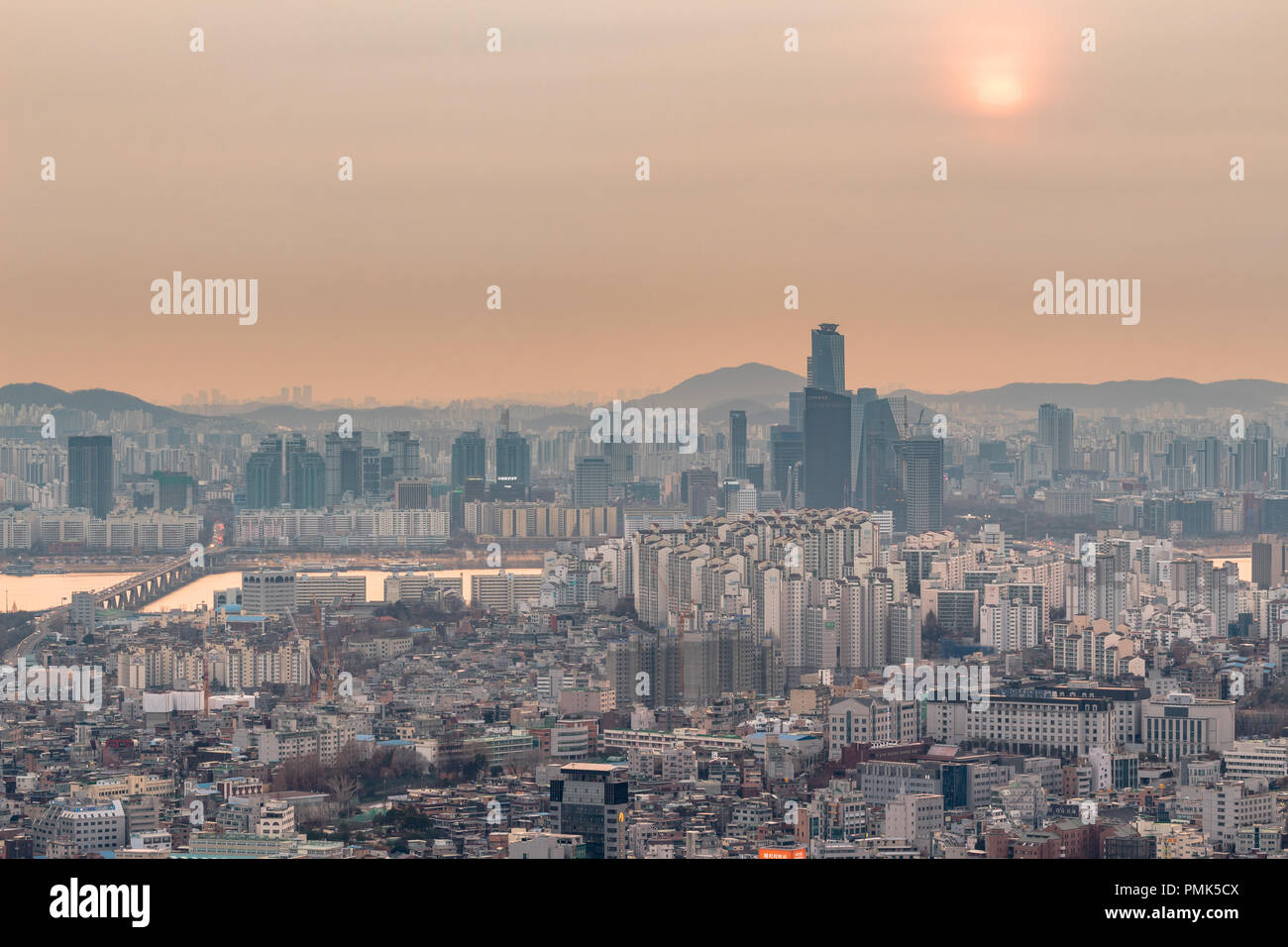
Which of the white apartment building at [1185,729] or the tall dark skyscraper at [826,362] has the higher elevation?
the tall dark skyscraper at [826,362]

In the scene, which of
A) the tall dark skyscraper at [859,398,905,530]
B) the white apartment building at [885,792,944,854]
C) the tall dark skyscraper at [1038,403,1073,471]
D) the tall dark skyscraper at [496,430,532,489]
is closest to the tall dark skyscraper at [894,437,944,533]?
the tall dark skyscraper at [859,398,905,530]

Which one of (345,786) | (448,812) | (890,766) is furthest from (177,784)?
(890,766)

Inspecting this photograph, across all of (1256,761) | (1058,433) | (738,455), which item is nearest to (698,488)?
(738,455)

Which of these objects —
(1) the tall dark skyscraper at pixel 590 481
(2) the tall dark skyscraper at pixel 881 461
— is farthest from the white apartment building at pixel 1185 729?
(1) the tall dark skyscraper at pixel 590 481

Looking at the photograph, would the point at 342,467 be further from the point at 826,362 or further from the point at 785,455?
the point at 826,362

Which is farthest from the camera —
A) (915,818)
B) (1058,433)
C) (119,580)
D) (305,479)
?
(305,479)

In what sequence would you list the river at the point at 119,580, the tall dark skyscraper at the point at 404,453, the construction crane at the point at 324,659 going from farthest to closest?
the tall dark skyscraper at the point at 404,453 < the river at the point at 119,580 < the construction crane at the point at 324,659

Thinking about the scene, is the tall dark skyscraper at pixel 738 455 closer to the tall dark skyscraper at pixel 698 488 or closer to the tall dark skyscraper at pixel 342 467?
the tall dark skyscraper at pixel 698 488
